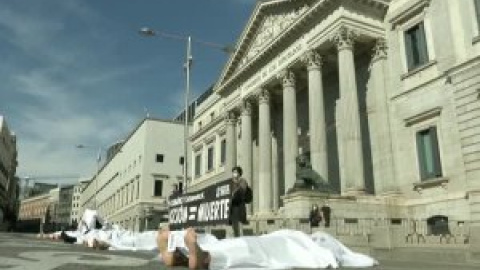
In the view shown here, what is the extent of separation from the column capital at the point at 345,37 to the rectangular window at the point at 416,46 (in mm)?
2914

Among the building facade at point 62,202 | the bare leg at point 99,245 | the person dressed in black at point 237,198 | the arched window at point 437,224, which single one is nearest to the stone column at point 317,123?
the arched window at point 437,224

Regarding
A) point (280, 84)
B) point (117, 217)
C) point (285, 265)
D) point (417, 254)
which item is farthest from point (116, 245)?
point (117, 217)

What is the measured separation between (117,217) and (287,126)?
58350 mm

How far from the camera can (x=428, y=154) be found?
24.7 m

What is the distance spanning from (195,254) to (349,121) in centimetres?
1940

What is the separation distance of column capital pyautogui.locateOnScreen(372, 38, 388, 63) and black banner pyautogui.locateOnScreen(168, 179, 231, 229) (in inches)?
521

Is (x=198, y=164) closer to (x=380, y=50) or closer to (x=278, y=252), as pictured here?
(x=380, y=50)

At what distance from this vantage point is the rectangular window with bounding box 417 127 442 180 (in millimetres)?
24094

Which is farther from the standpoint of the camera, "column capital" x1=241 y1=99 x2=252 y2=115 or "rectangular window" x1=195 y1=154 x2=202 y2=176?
"rectangular window" x1=195 y1=154 x2=202 y2=176

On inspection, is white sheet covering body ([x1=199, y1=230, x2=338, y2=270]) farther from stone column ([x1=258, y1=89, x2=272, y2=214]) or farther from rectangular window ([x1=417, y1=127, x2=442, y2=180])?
stone column ([x1=258, y1=89, x2=272, y2=214])

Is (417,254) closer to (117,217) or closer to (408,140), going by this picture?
(408,140)

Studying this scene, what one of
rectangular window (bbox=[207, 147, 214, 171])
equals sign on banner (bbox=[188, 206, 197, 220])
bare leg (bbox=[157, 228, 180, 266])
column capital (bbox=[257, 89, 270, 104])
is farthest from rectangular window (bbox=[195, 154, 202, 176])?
bare leg (bbox=[157, 228, 180, 266])

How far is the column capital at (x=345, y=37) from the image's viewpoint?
27.1 metres

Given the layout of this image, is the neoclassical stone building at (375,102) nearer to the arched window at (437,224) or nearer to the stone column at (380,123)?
the stone column at (380,123)
